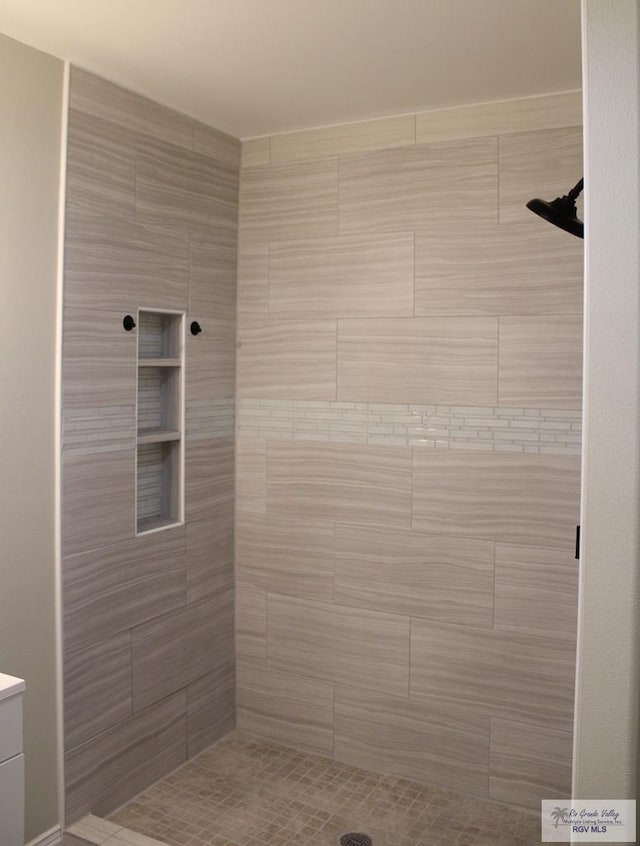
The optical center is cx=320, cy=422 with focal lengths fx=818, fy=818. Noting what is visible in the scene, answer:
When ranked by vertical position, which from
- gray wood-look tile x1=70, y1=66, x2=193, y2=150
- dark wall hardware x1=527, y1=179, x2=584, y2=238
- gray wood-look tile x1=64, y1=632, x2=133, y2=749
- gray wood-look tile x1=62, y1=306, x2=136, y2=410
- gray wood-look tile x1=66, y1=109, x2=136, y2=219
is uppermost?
gray wood-look tile x1=70, y1=66, x2=193, y2=150

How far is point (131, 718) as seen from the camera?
9.26ft

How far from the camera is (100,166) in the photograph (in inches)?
104

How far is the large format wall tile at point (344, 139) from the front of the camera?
299cm

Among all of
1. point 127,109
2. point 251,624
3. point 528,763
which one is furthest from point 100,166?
point 528,763

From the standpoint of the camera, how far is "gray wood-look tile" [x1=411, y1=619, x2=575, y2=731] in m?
2.75

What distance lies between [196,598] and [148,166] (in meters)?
1.60

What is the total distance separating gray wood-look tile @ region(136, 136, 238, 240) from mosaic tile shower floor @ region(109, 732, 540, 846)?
201cm

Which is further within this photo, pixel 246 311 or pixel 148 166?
pixel 246 311

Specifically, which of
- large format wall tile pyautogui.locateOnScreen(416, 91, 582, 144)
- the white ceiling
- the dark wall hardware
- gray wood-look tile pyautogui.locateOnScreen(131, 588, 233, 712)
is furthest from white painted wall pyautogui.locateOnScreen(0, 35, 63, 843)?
the dark wall hardware

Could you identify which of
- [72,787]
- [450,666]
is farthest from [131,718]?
[450,666]

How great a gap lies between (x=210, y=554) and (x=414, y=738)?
1029mm

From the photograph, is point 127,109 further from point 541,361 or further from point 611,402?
point 611,402

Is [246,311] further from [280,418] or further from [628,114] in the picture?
[628,114]

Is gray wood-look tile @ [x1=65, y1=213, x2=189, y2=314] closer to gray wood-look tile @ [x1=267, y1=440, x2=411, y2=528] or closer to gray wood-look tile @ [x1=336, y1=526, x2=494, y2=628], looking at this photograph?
gray wood-look tile @ [x1=267, y1=440, x2=411, y2=528]
